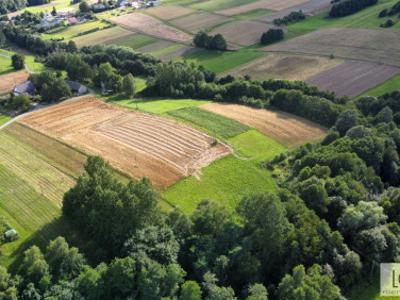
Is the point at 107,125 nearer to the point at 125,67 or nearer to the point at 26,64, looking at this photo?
the point at 125,67

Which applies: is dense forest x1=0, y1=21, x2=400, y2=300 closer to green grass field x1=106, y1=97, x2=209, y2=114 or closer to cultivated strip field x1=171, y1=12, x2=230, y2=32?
green grass field x1=106, y1=97, x2=209, y2=114

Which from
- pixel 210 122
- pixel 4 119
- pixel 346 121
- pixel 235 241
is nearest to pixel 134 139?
pixel 210 122

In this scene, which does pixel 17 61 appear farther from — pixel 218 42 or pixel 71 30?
pixel 218 42

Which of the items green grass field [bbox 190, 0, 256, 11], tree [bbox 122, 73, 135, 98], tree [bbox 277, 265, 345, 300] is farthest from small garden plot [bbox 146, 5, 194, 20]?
tree [bbox 277, 265, 345, 300]

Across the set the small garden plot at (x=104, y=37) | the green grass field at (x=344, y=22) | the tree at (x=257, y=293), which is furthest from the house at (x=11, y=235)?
the green grass field at (x=344, y=22)

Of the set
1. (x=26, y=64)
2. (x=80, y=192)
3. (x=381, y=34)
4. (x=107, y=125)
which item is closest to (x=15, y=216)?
(x=80, y=192)
